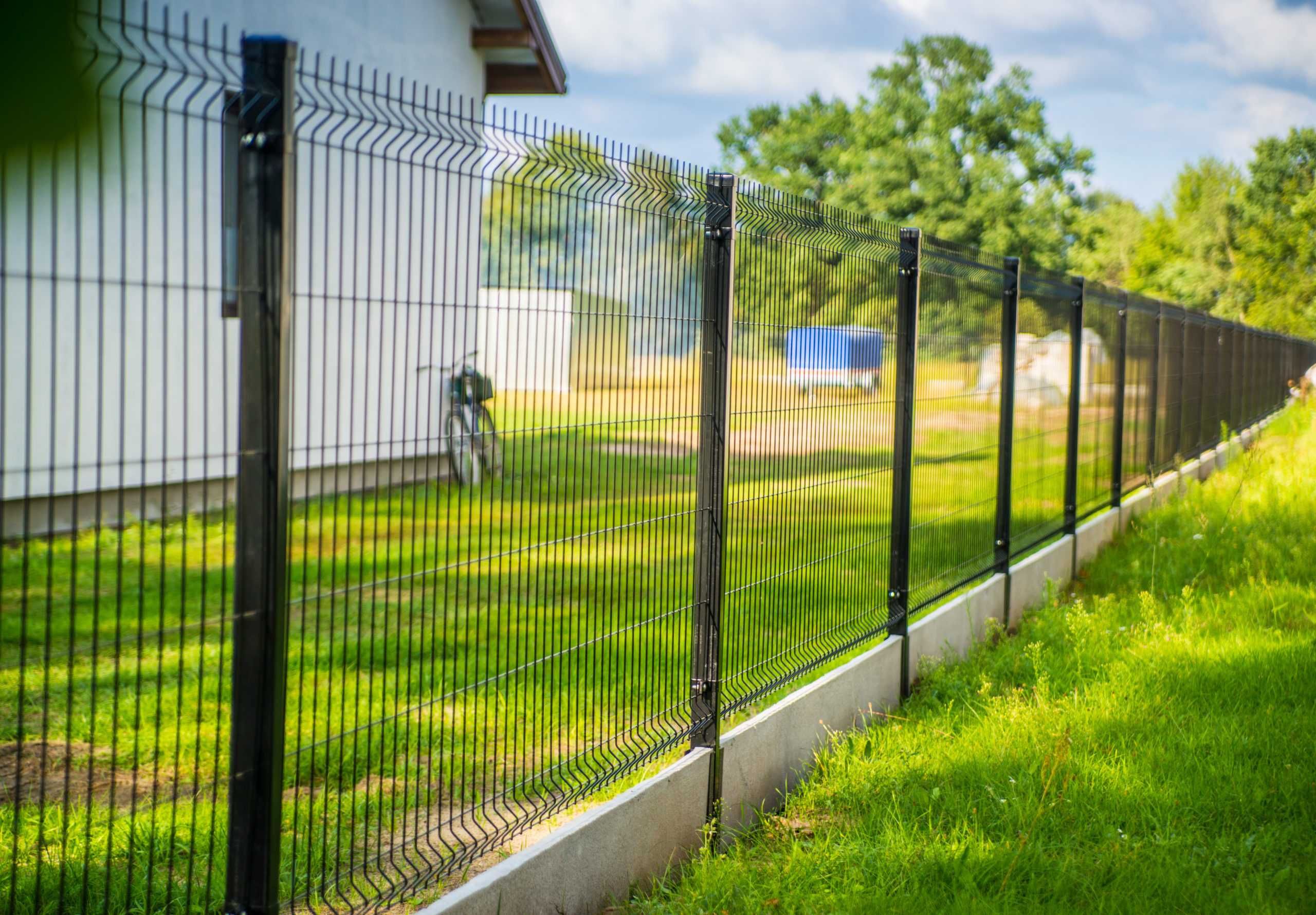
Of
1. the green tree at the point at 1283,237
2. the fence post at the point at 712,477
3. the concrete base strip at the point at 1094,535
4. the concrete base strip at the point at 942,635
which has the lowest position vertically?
the concrete base strip at the point at 942,635

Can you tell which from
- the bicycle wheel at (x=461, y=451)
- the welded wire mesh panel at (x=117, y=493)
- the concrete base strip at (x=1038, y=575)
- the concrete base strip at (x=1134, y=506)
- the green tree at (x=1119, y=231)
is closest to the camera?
the welded wire mesh panel at (x=117, y=493)

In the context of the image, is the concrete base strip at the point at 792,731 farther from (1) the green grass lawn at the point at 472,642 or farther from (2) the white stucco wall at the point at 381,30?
(2) the white stucco wall at the point at 381,30

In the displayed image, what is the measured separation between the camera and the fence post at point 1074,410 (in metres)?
9.88

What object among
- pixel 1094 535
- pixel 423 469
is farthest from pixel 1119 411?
pixel 423 469

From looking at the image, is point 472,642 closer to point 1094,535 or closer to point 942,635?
point 942,635

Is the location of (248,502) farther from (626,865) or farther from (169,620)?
(169,620)

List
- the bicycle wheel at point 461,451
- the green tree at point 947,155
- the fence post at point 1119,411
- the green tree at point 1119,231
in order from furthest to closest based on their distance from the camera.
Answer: the green tree at point 1119,231
the green tree at point 947,155
the fence post at point 1119,411
the bicycle wheel at point 461,451

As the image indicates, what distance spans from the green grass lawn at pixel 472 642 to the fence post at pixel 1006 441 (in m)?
1.31

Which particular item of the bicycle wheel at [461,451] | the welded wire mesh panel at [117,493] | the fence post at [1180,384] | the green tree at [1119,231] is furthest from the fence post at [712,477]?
the green tree at [1119,231]

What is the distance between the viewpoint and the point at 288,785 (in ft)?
15.7

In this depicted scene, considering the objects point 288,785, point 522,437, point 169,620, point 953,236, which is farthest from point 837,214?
point 953,236

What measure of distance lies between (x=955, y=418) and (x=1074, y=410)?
11.1ft

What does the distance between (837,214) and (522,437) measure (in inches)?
94.5

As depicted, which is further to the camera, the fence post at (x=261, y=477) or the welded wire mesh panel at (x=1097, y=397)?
the welded wire mesh panel at (x=1097, y=397)
